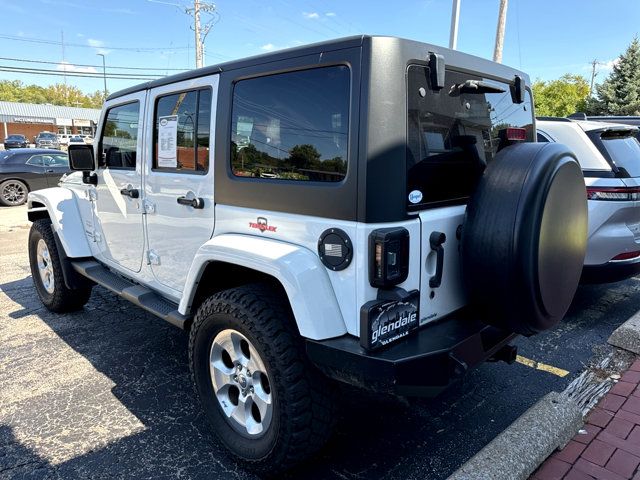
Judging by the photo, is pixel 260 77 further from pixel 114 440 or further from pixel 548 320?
pixel 114 440

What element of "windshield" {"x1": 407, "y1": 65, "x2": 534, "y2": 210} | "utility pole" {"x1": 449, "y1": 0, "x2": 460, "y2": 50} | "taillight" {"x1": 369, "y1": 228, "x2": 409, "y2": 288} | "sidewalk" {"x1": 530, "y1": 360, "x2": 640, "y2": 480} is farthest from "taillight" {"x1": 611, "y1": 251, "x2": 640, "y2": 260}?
"utility pole" {"x1": 449, "y1": 0, "x2": 460, "y2": 50}

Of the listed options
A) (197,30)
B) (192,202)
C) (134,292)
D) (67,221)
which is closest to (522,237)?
(192,202)

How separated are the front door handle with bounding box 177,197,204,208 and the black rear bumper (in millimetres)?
1208

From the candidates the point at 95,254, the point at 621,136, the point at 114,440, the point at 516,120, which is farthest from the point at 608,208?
the point at 95,254

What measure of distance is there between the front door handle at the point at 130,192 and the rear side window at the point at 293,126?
3.89 feet

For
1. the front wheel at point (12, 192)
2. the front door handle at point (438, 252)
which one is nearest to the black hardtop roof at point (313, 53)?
the front door handle at point (438, 252)

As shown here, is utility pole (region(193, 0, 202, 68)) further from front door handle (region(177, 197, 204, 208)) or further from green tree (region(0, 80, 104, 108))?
green tree (region(0, 80, 104, 108))

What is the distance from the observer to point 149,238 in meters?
3.41

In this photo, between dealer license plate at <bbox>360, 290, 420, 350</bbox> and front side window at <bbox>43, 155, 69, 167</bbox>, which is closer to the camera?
dealer license plate at <bbox>360, 290, 420, 350</bbox>

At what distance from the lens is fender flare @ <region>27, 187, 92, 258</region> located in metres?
4.22

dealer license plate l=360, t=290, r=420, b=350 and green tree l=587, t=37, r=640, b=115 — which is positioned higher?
green tree l=587, t=37, r=640, b=115

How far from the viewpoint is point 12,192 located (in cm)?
1214

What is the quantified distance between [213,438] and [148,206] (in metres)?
1.66

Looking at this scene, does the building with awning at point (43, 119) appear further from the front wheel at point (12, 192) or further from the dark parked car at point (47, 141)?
the front wheel at point (12, 192)
